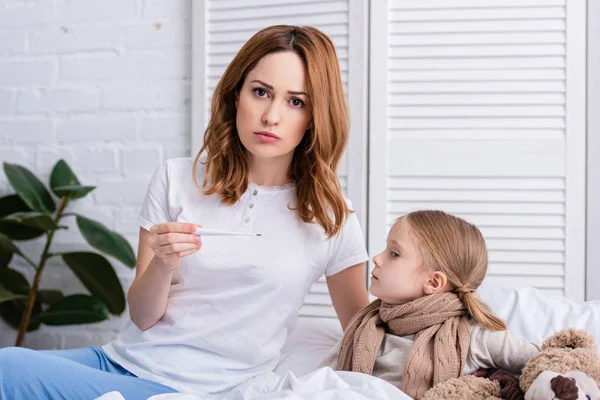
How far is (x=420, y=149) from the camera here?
198 centimetres

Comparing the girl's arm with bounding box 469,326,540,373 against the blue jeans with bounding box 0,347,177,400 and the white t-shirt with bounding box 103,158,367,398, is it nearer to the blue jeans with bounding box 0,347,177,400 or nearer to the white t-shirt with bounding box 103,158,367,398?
the white t-shirt with bounding box 103,158,367,398

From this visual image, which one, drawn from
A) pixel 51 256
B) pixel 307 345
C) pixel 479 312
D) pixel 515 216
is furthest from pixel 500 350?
pixel 51 256

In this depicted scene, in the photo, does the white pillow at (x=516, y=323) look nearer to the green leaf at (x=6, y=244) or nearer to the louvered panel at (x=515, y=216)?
the louvered panel at (x=515, y=216)

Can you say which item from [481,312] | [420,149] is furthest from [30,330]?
[481,312]

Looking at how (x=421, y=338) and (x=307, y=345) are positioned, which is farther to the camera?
(x=307, y=345)

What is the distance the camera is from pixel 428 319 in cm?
119

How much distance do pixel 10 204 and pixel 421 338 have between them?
Answer: 1550mm

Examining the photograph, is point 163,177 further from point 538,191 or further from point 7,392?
point 538,191

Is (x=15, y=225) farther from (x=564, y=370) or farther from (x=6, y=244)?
(x=564, y=370)

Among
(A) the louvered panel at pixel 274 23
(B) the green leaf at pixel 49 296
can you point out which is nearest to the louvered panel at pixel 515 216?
(A) the louvered panel at pixel 274 23

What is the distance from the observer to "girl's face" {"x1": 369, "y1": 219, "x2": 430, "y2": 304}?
1234mm

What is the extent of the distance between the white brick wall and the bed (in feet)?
2.98

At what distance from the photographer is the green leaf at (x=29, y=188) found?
2.03m

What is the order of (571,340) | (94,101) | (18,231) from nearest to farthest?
(571,340) < (18,231) < (94,101)
